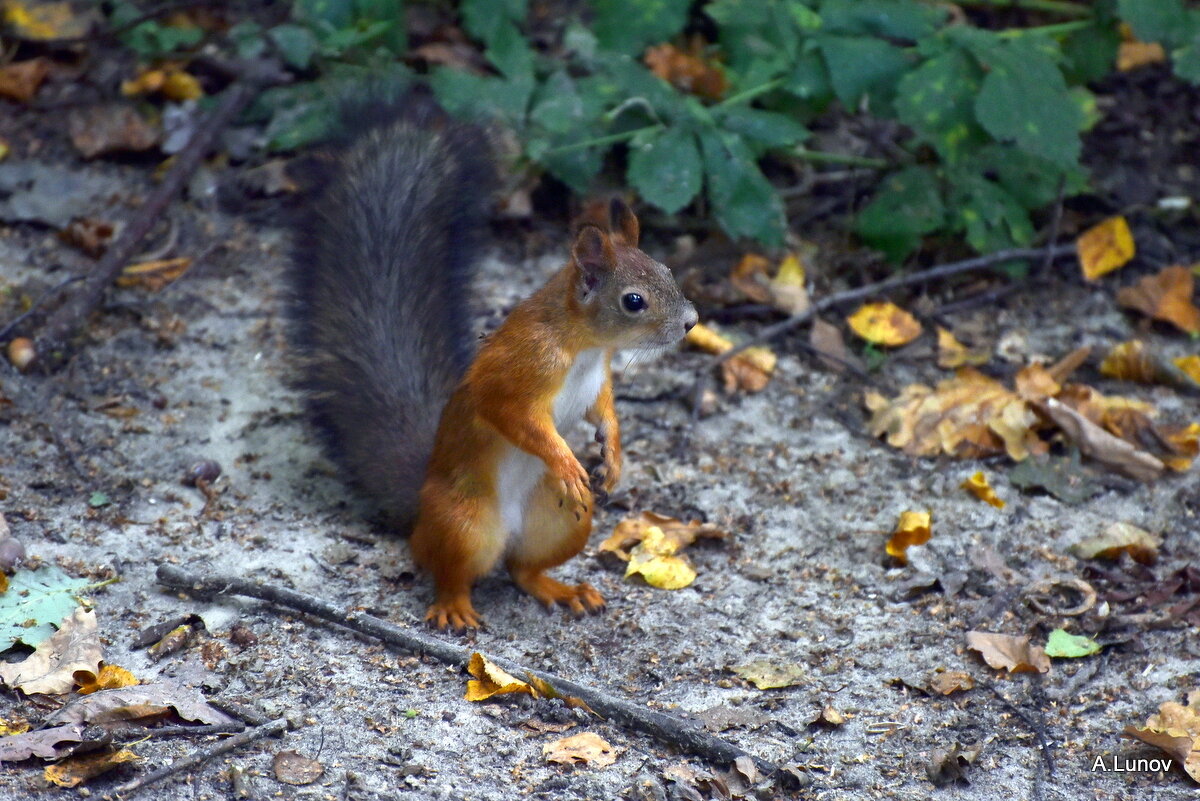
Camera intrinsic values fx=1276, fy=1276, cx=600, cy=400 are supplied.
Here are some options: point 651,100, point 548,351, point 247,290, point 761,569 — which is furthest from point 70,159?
point 761,569

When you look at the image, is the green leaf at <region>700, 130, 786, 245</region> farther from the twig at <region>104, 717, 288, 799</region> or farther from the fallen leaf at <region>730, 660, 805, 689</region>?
the twig at <region>104, 717, 288, 799</region>

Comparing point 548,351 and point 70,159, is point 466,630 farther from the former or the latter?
point 70,159

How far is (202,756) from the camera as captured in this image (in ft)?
6.61

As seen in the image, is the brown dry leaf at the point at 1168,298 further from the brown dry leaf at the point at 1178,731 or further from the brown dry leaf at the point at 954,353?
the brown dry leaf at the point at 1178,731

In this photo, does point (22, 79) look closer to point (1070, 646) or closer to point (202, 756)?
point (202, 756)

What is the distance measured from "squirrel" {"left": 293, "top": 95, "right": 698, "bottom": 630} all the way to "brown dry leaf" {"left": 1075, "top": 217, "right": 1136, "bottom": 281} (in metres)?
1.83

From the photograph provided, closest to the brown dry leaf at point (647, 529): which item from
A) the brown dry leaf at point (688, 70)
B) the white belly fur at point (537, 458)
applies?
the white belly fur at point (537, 458)

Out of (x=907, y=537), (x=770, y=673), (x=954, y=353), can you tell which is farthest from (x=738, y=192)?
(x=770, y=673)

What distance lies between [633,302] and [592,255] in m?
0.12

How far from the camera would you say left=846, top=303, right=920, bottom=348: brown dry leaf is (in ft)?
12.1

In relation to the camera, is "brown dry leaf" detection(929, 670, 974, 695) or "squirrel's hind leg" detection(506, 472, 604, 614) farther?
"squirrel's hind leg" detection(506, 472, 604, 614)

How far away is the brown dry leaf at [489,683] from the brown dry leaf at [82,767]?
0.60 m

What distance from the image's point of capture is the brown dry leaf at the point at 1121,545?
2844mm

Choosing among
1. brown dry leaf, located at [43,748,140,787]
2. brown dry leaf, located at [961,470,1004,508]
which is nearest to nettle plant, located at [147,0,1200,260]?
brown dry leaf, located at [961,470,1004,508]
